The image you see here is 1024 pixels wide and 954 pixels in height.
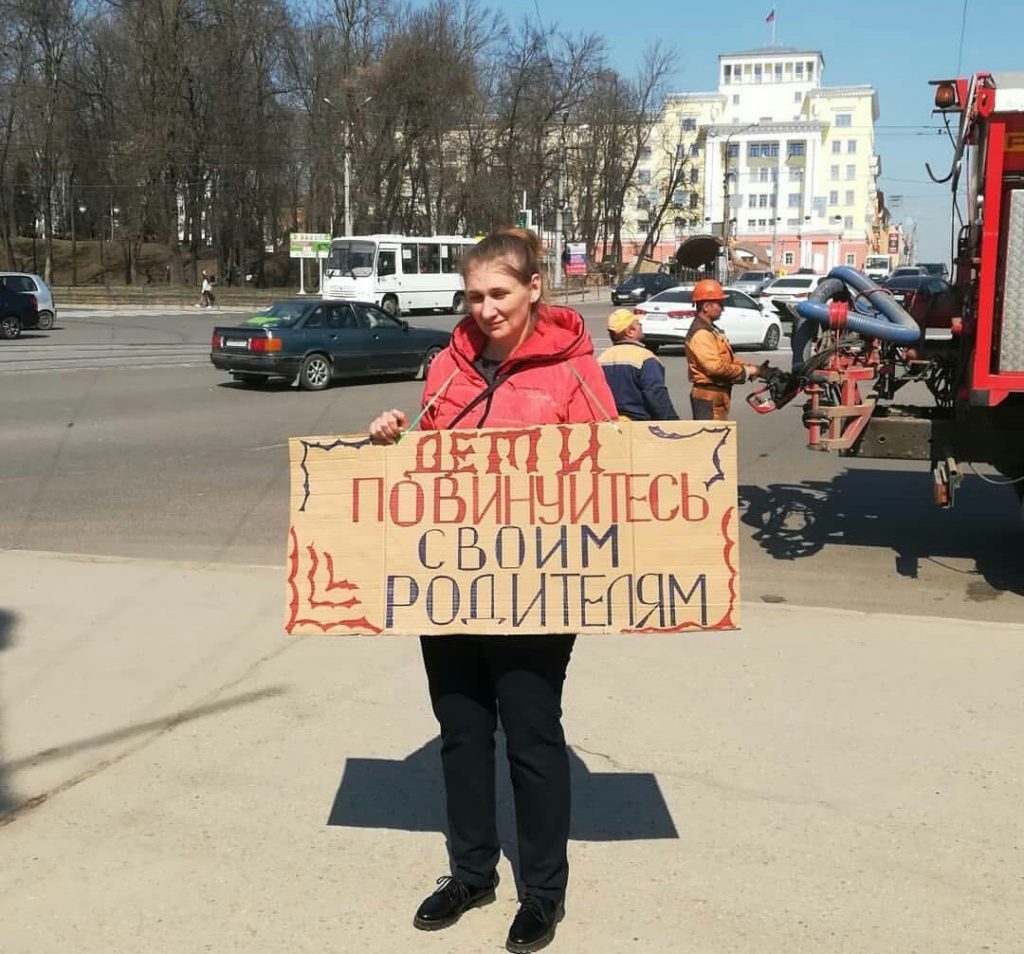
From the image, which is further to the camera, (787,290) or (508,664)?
(787,290)

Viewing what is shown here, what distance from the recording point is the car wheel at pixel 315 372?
65.8 feet

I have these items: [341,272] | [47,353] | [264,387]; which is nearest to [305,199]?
[341,272]

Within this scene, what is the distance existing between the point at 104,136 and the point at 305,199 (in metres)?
11.6

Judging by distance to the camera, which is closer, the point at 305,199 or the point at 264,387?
the point at 264,387

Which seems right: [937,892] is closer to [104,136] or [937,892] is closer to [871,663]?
[871,663]

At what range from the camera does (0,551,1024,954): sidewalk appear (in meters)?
3.31

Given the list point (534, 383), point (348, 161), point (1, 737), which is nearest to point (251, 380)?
point (1, 737)

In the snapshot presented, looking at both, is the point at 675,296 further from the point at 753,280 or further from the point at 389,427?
the point at 389,427

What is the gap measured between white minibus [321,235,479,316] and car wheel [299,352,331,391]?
84.3 feet

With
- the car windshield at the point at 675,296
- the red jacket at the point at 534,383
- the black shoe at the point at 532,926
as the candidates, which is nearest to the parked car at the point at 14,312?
the car windshield at the point at 675,296

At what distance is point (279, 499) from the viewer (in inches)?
404

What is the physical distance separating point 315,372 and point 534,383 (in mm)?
17294

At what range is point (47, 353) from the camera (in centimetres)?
2661

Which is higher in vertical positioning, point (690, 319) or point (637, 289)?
point (637, 289)
